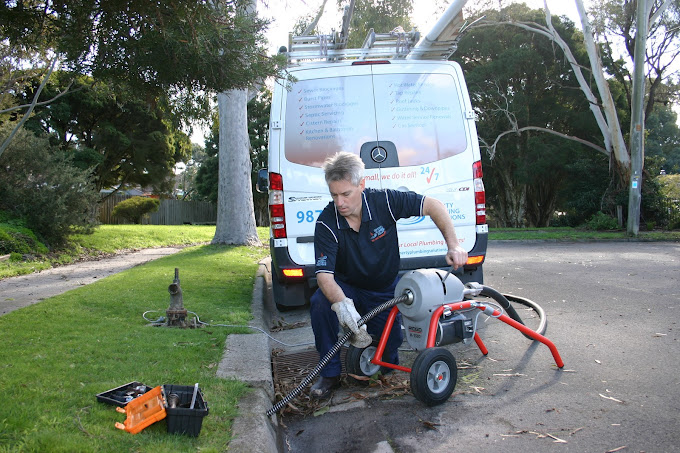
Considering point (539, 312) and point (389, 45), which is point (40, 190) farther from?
point (539, 312)

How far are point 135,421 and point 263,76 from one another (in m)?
3.18

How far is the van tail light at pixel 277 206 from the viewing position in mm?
6125

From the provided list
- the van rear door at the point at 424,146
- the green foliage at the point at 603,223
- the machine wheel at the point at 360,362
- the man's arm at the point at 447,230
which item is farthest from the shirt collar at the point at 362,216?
the green foliage at the point at 603,223

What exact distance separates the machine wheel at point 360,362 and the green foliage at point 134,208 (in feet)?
92.9

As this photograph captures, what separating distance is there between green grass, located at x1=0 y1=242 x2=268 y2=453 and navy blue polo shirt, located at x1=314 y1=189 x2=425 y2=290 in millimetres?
1151

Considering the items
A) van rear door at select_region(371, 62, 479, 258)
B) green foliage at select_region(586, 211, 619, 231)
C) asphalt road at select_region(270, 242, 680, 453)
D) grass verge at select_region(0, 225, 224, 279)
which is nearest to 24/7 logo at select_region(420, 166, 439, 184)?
van rear door at select_region(371, 62, 479, 258)

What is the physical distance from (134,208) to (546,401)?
2954cm

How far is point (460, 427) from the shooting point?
3.39 meters

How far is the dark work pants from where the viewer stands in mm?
4129

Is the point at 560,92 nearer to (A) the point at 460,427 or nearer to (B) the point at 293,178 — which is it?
(B) the point at 293,178

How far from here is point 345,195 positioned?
3883mm

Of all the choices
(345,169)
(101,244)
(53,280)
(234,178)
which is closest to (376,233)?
(345,169)

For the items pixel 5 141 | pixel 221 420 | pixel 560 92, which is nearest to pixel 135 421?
pixel 221 420

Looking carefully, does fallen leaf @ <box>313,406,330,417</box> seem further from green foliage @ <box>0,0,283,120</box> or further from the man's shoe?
green foliage @ <box>0,0,283,120</box>
